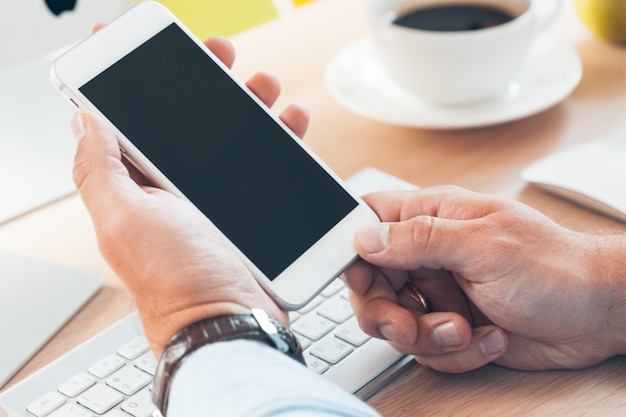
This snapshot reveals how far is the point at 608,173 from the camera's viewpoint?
0.74m

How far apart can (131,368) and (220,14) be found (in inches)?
16.4

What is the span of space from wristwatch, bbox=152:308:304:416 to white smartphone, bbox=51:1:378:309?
7 centimetres

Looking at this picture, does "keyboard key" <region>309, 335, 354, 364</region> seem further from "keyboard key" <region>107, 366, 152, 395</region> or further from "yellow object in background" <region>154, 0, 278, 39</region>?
"yellow object in background" <region>154, 0, 278, 39</region>

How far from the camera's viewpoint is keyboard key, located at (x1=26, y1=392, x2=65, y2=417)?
1.88 feet

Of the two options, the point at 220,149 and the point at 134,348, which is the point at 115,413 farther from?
the point at 220,149

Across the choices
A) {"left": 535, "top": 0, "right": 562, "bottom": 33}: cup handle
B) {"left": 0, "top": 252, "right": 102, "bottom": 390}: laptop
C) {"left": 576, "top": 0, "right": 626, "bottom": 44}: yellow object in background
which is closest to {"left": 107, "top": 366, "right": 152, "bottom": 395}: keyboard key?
{"left": 0, "top": 252, "right": 102, "bottom": 390}: laptop

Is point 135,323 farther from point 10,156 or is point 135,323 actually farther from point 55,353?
point 10,156

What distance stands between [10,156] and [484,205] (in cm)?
44

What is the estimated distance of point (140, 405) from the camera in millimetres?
564

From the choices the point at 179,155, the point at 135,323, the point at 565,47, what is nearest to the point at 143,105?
the point at 179,155

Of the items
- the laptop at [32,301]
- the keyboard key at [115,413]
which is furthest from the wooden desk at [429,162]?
the keyboard key at [115,413]

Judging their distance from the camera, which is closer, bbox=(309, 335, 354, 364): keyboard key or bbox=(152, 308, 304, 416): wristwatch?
bbox=(152, 308, 304, 416): wristwatch

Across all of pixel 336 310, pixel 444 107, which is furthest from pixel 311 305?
pixel 444 107

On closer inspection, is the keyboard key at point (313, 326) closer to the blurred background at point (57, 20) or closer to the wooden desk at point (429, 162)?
the wooden desk at point (429, 162)
